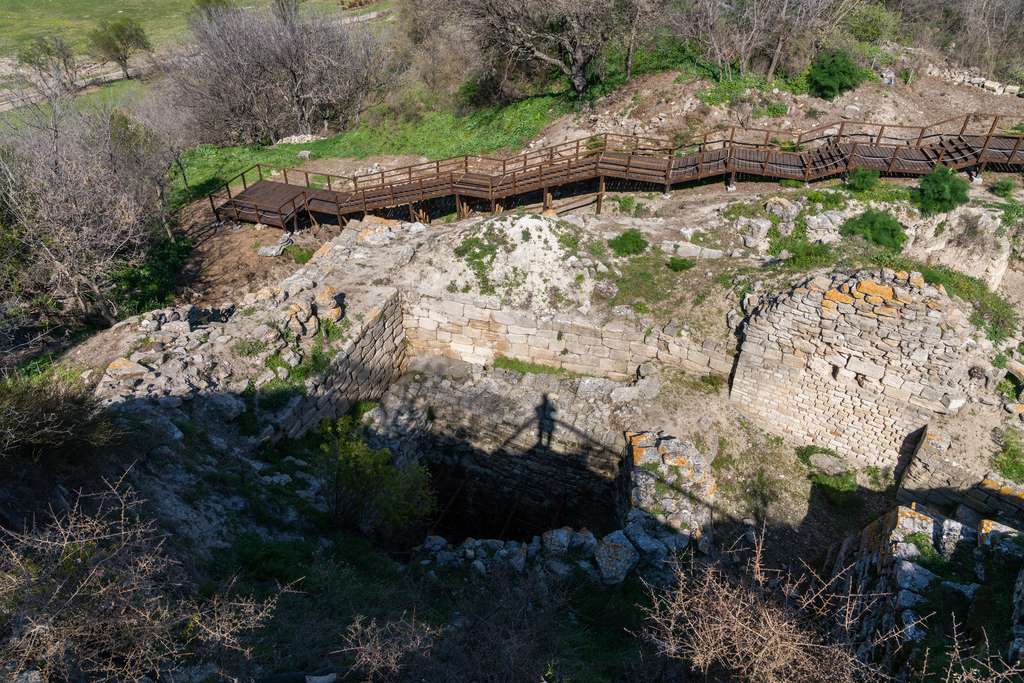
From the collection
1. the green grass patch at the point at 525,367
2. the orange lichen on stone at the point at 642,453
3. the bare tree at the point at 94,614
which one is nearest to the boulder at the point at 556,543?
the orange lichen on stone at the point at 642,453

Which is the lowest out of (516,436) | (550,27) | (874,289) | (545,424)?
(516,436)

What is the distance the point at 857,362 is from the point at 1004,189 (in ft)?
26.9

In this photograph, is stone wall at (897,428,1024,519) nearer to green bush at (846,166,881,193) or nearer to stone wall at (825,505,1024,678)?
stone wall at (825,505,1024,678)

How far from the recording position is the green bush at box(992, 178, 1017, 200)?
1203cm

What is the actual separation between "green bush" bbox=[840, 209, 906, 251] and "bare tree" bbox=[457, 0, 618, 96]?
469 inches

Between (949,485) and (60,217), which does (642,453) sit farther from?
(60,217)

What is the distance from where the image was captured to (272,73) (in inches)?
942

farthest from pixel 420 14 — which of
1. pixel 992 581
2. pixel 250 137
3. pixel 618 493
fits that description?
pixel 992 581

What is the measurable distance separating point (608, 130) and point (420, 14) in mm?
13325

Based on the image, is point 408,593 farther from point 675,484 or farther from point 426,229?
point 426,229

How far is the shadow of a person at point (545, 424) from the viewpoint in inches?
389

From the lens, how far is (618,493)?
9109 millimetres

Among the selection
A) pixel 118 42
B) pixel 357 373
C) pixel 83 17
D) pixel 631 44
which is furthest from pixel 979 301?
pixel 83 17

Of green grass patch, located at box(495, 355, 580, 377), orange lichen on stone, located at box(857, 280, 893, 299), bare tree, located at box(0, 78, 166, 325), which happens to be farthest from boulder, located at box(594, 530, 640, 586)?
bare tree, located at box(0, 78, 166, 325)
